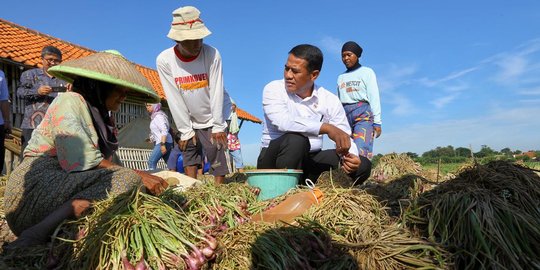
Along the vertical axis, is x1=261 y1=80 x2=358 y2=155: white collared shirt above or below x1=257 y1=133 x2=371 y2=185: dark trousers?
above

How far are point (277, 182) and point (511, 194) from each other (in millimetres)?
1661

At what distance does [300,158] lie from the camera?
3.70 meters

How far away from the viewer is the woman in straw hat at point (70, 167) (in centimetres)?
254

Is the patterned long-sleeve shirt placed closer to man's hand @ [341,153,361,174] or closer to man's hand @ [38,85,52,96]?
man's hand @ [38,85,52,96]

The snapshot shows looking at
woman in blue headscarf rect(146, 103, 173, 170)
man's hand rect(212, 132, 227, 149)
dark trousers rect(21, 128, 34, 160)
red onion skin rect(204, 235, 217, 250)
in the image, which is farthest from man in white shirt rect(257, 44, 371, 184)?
woman in blue headscarf rect(146, 103, 173, 170)

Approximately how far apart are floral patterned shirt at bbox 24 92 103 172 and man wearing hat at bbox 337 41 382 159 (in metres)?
3.95

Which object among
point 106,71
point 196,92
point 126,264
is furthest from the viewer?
point 196,92

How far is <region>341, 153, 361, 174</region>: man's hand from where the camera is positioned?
342 cm

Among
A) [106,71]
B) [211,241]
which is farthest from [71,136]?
[211,241]

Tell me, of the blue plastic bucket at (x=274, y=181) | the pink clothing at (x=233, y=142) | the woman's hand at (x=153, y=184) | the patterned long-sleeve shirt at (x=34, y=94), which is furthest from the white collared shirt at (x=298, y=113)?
the pink clothing at (x=233, y=142)

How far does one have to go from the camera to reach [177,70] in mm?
4477

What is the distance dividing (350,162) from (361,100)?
2.72 m

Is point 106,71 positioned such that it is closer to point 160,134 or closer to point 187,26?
point 187,26

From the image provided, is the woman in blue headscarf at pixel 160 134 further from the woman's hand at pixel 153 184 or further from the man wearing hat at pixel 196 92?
the woman's hand at pixel 153 184
